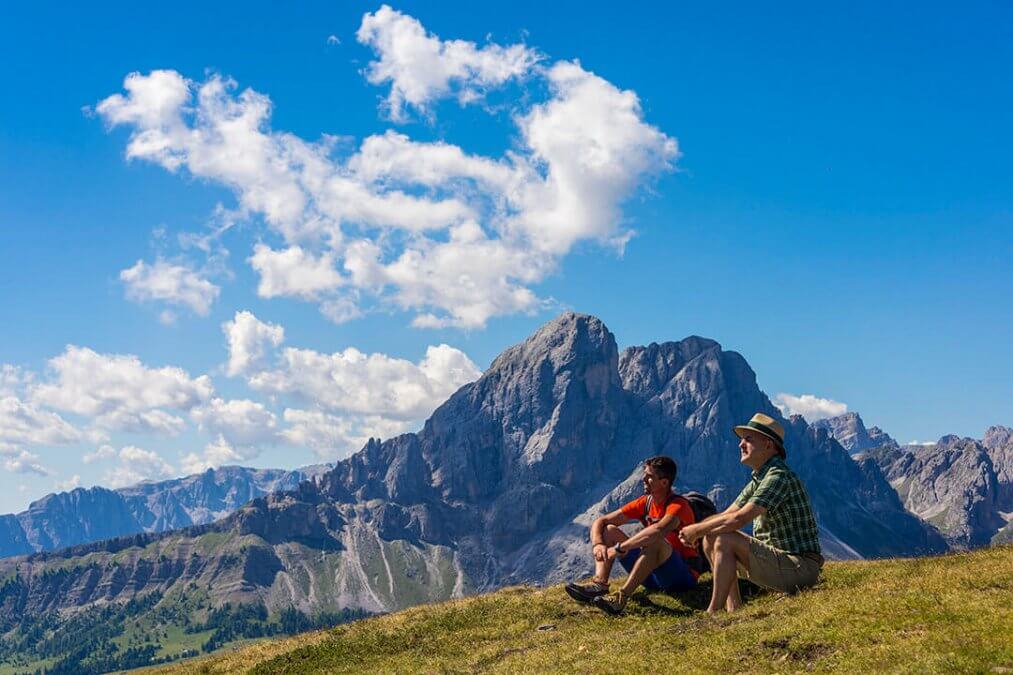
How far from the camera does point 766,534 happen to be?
61.8 feet

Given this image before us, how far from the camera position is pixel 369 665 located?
20656 mm

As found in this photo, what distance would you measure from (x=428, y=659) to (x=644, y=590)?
6.51 meters

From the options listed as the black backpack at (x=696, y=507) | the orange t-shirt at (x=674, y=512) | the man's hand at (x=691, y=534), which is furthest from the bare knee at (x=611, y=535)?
the man's hand at (x=691, y=534)

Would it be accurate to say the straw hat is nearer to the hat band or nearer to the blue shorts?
the hat band

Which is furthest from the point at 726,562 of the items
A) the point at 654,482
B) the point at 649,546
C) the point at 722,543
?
the point at 654,482

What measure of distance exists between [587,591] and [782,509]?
630 centimetres

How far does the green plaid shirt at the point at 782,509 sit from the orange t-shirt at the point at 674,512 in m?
1.67

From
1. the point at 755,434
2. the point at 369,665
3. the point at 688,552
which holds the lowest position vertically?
the point at 369,665

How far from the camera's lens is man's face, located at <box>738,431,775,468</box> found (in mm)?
18641

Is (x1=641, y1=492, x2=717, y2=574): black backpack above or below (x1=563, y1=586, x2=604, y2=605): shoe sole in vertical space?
above

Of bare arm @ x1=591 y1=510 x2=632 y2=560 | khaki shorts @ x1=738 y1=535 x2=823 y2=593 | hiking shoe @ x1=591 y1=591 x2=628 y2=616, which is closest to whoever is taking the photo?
khaki shorts @ x1=738 y1=535 x2=823 y2=593

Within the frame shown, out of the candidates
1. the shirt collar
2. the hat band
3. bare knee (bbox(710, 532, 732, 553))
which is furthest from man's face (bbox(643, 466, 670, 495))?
the hat band

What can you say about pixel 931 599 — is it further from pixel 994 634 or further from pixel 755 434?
pixel 755 434

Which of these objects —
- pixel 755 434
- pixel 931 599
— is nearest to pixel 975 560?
pixel 931 599
